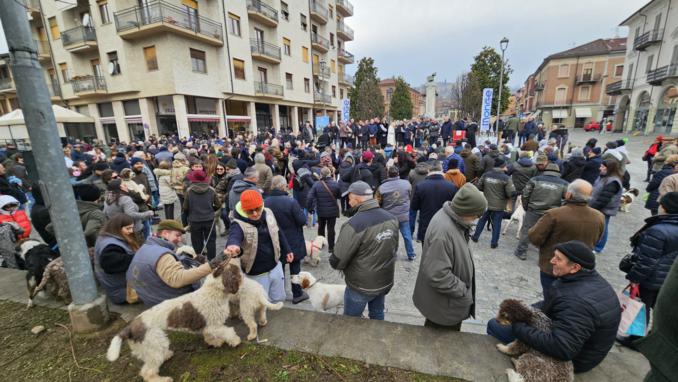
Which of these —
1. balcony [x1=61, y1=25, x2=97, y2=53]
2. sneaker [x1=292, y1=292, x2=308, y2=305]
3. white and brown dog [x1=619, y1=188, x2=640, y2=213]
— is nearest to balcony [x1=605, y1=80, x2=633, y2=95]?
white and brown dog [x1=619, y1=188, x2=640, y2=213]

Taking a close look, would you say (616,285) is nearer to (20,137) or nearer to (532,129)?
(532,129)

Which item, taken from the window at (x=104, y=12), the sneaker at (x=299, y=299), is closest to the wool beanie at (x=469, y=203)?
the sneaker at (x=299, y=299)

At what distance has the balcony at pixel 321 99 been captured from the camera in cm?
3391

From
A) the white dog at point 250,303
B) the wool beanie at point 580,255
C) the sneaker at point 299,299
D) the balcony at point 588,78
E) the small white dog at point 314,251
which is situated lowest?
the sneaker at point 299,299

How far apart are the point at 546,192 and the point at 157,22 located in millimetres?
22303

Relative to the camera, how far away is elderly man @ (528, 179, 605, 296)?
11.6 ft

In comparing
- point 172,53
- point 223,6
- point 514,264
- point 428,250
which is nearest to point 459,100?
point 223,6

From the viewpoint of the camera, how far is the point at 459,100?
35062 mm

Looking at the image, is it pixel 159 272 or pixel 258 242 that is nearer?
pixel 159 272

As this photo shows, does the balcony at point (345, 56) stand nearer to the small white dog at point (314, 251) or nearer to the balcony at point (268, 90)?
the balcony at point (268, 90)

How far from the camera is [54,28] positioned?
73.0 feet

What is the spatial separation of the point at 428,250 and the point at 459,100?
37.8 meters

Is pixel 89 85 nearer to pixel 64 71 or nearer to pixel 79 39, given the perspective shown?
pixel 79 39

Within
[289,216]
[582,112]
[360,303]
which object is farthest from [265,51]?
[582,112]
